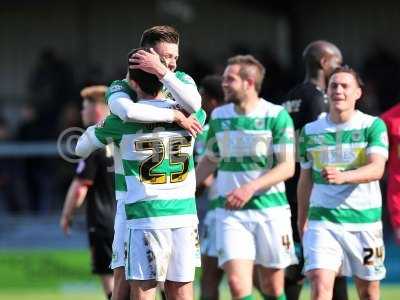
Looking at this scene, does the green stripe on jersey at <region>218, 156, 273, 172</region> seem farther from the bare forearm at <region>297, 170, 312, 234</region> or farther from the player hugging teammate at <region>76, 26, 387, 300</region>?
the bare forearm at <region>297, 170, 312, 234</region>

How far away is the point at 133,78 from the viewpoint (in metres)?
7.60

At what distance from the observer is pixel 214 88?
37.4ft

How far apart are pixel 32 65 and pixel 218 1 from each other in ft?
10.8

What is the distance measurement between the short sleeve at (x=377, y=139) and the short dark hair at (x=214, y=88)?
235 centimetres

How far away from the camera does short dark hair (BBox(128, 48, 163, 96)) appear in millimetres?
7527

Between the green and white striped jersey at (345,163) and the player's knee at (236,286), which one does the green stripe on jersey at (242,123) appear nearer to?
the green and white striped jersey at (345,163)

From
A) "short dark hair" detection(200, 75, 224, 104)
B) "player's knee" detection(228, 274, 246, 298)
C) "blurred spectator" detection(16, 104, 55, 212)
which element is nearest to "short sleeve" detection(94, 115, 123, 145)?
"player's knee" detection(228, 274, 246, 298)

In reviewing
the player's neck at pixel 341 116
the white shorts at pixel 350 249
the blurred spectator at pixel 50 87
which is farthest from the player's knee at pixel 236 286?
the blurred spectator at pixel 50 87

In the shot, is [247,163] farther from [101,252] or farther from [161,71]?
[161,71]

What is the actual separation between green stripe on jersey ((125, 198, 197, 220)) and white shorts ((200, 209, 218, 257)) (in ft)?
11.4

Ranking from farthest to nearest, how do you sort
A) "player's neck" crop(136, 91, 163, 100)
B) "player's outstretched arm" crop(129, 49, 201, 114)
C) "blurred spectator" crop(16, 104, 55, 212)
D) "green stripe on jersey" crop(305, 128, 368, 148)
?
"blurred spectator" crop(16, 104, 55, 212)
"green stripe on jersey" crop(305, 128, 368, 148)
"player's neck" crop(136, 91, 163, 100)
"player's outstretched arm" crop(129, 49, 201, 114)

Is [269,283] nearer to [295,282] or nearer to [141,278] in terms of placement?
[295,282]

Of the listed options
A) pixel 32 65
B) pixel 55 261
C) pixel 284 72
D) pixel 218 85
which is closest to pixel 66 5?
pixel 32 65

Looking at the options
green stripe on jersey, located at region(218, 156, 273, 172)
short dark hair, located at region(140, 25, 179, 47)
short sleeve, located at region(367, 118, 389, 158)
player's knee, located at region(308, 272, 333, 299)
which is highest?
short dark hair, located at region(140, 25, 179, 47)
